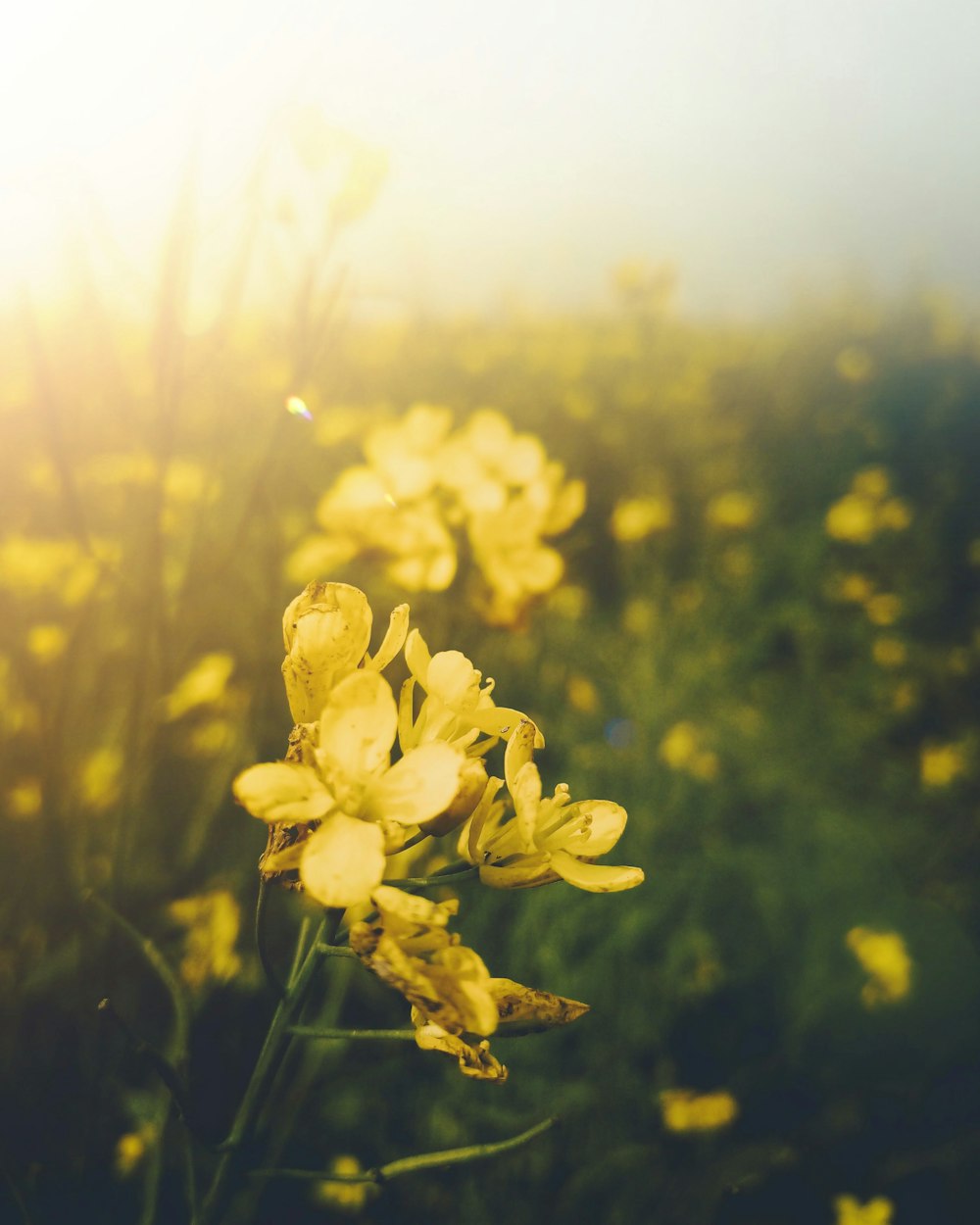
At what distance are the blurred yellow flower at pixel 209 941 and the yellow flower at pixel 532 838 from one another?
0.77 metres

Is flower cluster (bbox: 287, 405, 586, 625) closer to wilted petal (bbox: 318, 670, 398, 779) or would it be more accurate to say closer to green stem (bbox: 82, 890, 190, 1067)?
green stem (bbox: 82, 890, 190, 1067)

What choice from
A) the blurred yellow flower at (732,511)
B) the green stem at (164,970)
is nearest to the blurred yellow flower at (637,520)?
the blurred yellow flower at (732,511)

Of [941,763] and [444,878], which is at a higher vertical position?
[444,878]

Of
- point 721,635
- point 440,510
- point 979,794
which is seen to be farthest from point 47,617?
point 979,794

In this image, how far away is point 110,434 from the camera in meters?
2.87

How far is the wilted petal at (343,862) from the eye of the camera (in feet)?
1.40

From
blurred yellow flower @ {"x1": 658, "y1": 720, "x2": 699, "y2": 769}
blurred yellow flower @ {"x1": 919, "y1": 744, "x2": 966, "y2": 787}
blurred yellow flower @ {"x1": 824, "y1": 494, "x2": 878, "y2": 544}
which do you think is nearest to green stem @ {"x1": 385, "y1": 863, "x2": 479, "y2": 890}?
blurred yellow flower @ {"x1": 658, "y1": 720, "x2": 699, "y2": 769}

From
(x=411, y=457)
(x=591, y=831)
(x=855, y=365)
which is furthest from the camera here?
(x=855, y=365)

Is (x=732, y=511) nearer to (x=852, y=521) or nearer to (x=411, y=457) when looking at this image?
(x=852, y=521)

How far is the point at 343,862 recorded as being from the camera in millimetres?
442

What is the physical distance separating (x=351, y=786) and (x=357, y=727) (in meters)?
0.03

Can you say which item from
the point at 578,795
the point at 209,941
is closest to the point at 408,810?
the point at 209,941

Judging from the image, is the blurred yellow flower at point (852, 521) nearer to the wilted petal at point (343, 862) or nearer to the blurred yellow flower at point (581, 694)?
the blurred yellow flower at point (581, 694)

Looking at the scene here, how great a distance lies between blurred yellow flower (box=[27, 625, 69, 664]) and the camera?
5.99ft
